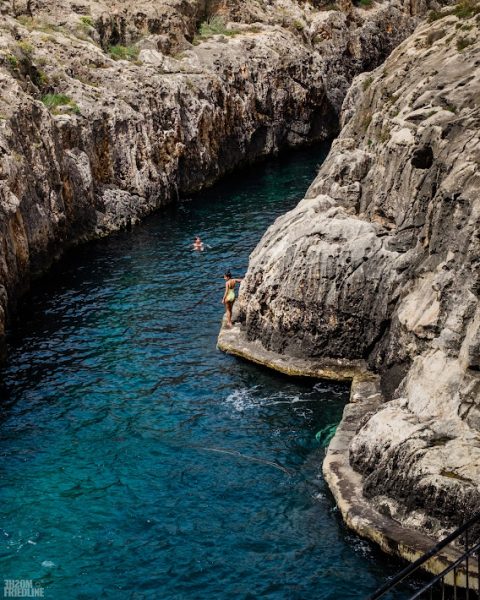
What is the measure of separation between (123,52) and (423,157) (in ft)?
134

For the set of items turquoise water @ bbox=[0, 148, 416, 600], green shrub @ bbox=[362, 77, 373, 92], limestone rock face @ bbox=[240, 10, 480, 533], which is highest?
green shrub @ bbox=[362, 77, 373, 92]

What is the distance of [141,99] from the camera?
6188 centimetres

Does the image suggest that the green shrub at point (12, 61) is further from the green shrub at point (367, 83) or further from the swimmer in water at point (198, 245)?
the green shrub at point (367, 83)

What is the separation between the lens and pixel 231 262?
47781mm

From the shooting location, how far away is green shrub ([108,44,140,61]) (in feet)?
217

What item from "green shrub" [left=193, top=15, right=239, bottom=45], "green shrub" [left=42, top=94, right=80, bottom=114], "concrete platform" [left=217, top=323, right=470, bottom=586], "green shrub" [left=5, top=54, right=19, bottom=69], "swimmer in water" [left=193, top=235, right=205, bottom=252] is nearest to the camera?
"concrete platform" [left=217, top=323, right=470, bottom=586]

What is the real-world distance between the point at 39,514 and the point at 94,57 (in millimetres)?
44818

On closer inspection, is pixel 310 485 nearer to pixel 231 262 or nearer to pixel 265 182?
pixel 231 262

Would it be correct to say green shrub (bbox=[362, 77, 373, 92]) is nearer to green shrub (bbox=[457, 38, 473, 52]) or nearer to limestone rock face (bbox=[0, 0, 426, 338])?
green shrub (bbox=[457, 38, 473, 52])

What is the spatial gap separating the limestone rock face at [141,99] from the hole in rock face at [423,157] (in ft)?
61.4

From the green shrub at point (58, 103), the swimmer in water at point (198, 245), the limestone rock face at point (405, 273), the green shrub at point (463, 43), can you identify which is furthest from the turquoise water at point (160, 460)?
the green shrub at point (463, 43)

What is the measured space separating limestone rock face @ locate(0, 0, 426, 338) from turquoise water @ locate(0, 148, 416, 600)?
4.69 m

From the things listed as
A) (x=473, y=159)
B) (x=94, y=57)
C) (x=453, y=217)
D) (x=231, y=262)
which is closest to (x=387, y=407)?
(x=453, y=217)

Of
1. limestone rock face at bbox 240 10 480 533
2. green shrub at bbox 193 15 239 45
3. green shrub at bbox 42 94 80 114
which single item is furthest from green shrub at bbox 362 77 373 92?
green shrub at bbox 193 15 239 45
